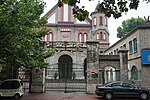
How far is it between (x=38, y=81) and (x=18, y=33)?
312 inches

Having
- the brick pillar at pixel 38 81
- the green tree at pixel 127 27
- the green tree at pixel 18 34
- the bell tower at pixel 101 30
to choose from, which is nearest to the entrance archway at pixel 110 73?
the brick pillar at pixel 38 81

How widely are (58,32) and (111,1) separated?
117 ft

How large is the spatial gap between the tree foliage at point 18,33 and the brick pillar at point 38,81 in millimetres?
3974

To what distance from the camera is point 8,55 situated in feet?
46.3

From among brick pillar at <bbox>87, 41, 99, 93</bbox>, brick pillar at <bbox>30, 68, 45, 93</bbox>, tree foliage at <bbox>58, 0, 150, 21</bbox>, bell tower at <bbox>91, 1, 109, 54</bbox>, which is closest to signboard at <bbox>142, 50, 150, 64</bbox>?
brick pillar at <bbox>87, 41, 99, 93</bbox>

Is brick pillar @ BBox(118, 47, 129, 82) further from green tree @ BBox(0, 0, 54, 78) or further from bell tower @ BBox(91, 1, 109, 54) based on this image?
bell tower @ BBox(91, 1, 109, 54)

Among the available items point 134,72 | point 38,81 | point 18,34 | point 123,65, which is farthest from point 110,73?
point 18,34

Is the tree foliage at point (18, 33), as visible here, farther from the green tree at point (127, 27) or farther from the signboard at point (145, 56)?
the green tree at point (127, 27)

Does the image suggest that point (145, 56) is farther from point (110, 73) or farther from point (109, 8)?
point (109, 8)

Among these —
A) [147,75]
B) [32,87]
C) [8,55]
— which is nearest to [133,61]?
[147,75]

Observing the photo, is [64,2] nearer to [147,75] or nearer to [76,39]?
[147,75]

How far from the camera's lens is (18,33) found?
13.4 m

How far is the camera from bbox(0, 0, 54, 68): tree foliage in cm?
1277

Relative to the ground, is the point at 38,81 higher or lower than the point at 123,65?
lower
